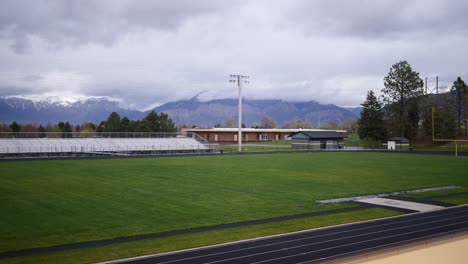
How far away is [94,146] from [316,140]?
3859 centimetres

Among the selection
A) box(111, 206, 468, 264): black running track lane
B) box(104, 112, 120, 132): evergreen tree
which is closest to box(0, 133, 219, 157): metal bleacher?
box(104, 112, 120, 132): evergreen tree

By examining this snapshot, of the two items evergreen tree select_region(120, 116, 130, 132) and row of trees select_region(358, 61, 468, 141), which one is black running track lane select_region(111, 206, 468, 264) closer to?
row of trees select_region(358, 61, 468, 141)

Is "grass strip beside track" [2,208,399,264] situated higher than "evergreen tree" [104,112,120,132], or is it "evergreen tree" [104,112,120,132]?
"evergreen tree" [104,112,120,132]

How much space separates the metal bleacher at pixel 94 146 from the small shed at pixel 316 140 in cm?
1780

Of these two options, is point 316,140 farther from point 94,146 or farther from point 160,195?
point 160,195

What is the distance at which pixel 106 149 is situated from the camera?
206ft

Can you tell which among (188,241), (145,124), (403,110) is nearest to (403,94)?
(403,110)

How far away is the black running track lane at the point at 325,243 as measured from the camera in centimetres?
1174

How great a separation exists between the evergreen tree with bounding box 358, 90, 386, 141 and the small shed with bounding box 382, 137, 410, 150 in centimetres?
611

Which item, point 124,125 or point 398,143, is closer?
point 398,143

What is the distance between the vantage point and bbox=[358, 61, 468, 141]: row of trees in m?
75.8

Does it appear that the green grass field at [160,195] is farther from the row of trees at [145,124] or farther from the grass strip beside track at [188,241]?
the row of trees at [145,124]

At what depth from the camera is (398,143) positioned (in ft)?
233

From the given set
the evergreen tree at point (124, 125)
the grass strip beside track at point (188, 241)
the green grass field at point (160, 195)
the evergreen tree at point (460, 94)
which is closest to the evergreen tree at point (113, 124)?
the evergreen tree at point (124, 125)
